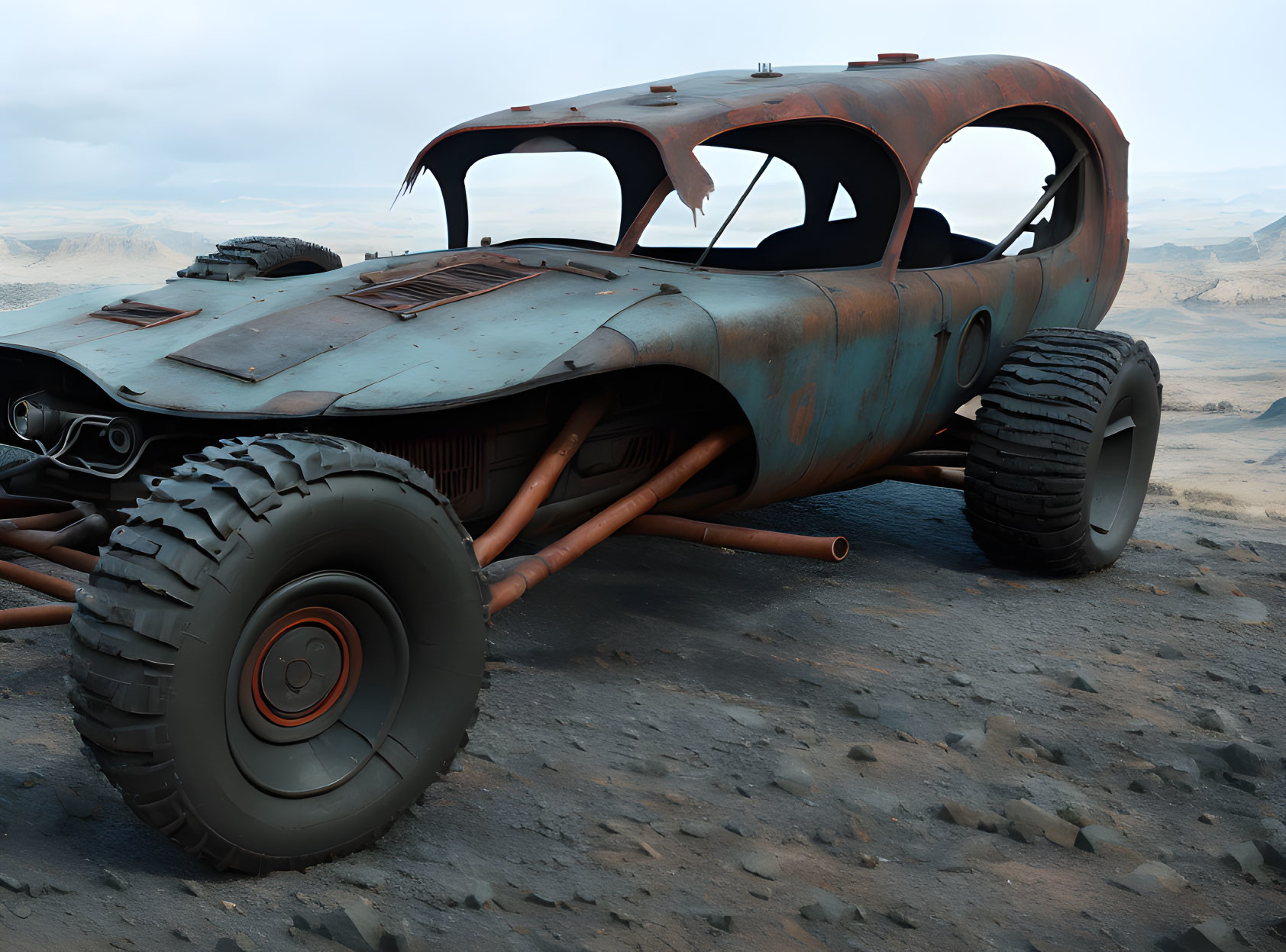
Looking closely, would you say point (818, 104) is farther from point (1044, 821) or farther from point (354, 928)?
point (354, 928)

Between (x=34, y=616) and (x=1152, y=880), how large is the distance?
3.03 m

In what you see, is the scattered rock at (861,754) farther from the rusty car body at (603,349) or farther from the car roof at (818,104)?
the car roof at (818,104)

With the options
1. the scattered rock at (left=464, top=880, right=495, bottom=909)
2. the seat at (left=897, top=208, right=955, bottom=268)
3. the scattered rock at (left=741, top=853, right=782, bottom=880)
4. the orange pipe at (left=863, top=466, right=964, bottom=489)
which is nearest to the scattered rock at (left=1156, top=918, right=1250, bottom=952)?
the scattered rock at (left=741, top=853, right=782, bottom=880)

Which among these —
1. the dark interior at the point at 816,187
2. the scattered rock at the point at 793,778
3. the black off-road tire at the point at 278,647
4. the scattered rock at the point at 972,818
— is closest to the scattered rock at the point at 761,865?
the scattered rock at the point at 793,778

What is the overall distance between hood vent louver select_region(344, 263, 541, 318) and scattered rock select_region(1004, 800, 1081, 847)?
2312 millimetres

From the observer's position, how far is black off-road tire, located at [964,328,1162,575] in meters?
5.18

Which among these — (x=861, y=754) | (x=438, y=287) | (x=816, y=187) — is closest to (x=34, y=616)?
(x=438, y=287)

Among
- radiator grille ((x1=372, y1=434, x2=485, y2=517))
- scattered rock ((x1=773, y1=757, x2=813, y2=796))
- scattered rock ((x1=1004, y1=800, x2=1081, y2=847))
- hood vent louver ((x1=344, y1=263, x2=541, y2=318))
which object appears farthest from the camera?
hood vent louver ((x1=344, y1=263, x2=541, y2=318))

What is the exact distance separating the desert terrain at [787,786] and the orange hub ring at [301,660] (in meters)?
0.36

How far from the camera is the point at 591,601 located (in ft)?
16.0

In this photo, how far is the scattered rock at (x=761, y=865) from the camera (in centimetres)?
282

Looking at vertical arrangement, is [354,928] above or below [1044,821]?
above

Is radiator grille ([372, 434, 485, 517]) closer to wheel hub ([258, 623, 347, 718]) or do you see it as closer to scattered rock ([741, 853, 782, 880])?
wheel hub ([258, 623, 347, 718])

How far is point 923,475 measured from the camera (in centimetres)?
586
